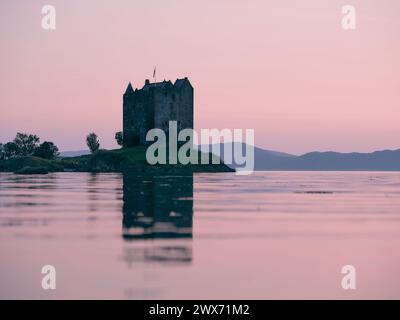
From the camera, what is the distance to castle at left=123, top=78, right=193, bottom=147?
162m

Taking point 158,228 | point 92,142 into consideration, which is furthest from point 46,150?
point 158,228

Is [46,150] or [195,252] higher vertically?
[46,150]

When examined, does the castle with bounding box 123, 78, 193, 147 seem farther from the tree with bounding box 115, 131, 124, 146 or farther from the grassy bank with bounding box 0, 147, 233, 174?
the tree with bounding box 115, 131, 124, 146

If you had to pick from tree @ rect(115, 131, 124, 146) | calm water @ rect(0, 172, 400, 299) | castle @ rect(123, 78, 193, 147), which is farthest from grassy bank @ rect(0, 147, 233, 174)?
calm water @ rect(0, 172, 400, 299)

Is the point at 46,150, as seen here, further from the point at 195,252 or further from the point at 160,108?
the point at 195,252

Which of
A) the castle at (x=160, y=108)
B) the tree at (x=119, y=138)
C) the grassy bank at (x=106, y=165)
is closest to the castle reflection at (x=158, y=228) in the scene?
the grassy bank at (x=106, y=165)

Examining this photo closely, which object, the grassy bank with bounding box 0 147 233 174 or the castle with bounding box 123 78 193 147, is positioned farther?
the castle with bounding box 123 78 193 147

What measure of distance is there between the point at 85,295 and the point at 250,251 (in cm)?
995

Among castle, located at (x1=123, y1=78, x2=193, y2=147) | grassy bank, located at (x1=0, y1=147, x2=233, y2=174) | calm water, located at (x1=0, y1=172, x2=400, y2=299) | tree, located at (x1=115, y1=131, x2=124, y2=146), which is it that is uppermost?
castle, located at (x1=123, y1=78, x2=193, y2=147)

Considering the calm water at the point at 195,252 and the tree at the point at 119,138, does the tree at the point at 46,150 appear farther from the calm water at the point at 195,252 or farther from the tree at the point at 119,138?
the calm water at the point at 195,252

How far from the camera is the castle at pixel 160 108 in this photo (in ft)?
531

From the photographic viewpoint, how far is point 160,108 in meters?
162

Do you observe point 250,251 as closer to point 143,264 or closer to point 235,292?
point 143,264

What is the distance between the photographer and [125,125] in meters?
173
